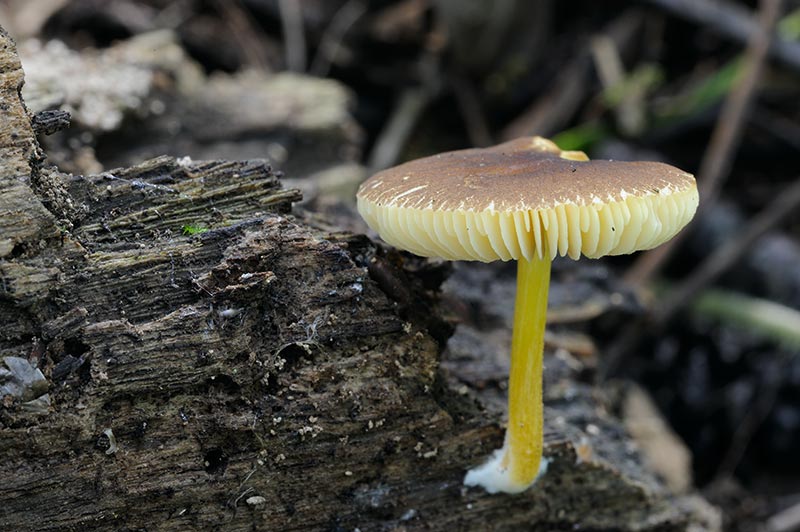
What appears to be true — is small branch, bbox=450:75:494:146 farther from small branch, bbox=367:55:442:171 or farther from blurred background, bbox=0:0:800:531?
small branch, bbox=367:55:442:171

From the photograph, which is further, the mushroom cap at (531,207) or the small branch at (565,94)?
the small branch at (565,94)

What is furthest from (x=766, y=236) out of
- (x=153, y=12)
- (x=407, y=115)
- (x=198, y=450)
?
(x=153, y=12)

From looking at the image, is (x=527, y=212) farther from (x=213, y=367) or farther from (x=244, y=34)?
(x=244, y=34)

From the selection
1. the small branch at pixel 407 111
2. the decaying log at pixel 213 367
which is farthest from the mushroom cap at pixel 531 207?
the small branch at pixel 407 111

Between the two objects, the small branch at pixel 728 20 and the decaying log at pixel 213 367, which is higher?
the small branch at pixel 728 20

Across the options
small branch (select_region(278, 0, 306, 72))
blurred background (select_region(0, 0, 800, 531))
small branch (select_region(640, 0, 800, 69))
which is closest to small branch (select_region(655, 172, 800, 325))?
blurred background (select_region(0, 0, 800, 531))

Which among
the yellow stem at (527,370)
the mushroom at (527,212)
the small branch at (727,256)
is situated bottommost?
the small branch at (727,256)

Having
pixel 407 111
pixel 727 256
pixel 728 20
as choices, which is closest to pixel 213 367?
pixel 727 256

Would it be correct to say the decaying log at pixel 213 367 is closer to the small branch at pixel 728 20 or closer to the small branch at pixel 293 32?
the small branch at pixel 728 20
